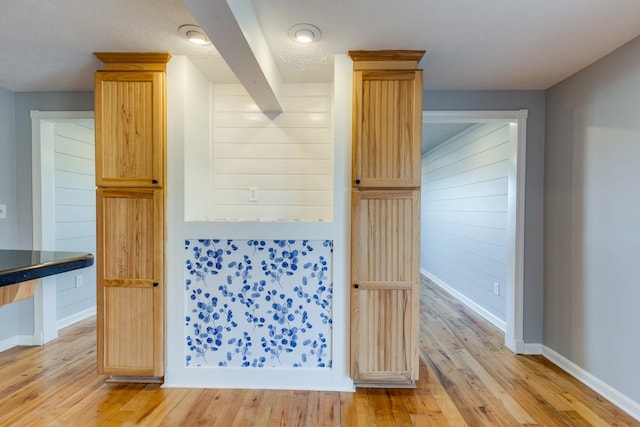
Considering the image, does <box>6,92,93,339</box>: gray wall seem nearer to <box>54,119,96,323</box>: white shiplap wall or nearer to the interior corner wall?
the interior corner wall

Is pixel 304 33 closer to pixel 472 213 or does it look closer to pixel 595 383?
pixel 595 383

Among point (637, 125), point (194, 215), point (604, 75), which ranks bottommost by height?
point (194, 215)

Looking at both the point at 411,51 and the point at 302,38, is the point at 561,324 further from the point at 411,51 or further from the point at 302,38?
the point at 302,38

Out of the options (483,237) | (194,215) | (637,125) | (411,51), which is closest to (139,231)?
(194,215)

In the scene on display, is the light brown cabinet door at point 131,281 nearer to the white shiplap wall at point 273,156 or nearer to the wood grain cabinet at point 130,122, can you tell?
the wood grain cabinet at point 130,122

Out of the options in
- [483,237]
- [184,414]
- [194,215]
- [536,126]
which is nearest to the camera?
[184,414]

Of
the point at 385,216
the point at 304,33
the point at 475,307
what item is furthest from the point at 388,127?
the point at 475,307

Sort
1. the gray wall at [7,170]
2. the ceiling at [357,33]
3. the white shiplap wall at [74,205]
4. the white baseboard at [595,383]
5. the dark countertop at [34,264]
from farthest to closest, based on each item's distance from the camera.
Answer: the white shiplap wall at [74,205] < the gray wall at [7,170] < the white baseboard at [595,383] < the ceiling at [357,33] < the dark countertop at [34,264]

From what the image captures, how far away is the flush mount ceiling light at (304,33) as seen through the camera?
1791mm

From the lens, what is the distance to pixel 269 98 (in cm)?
232

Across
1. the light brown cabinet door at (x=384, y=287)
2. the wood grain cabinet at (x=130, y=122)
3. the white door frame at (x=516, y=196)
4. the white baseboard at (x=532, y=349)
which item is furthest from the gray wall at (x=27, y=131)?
the white baseboard at (x=532, y=349)

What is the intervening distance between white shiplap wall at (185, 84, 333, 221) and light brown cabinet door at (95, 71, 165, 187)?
21.6 inches

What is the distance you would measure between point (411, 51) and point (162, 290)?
2.26 m

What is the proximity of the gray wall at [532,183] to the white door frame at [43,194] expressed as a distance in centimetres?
343
